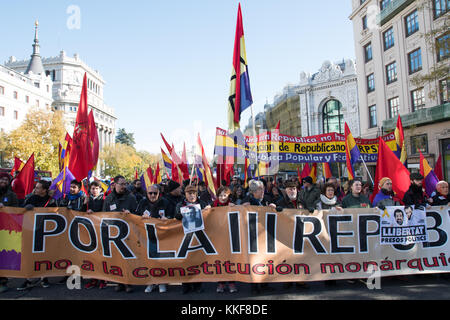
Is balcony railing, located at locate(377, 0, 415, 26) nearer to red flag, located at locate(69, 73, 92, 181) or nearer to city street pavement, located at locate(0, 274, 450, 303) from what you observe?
city street pavement, located at locate(0, 274, 450, 303)

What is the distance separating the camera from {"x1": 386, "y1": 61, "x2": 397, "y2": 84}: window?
2512cm

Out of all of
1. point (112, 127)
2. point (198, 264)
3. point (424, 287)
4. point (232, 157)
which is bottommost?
point (424, 287)

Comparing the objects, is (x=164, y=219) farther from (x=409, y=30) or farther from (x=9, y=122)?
(x=9, y=122)

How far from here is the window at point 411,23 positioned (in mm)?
22561

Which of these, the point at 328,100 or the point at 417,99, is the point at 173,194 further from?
the point at 328,100

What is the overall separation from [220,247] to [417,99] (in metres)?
23.2

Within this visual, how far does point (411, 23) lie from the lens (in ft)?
76.0

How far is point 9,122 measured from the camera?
45625mm

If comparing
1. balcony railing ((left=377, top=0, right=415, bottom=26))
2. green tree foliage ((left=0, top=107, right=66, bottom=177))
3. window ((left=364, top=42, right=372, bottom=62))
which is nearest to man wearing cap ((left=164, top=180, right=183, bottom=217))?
balcony railing ((left=377, top=0, right=415, bottom=26))

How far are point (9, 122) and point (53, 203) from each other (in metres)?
48.3

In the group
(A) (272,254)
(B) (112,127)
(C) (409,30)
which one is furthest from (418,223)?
(B) (112,127)

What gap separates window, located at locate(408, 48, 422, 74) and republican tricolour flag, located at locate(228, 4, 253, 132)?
2027cm

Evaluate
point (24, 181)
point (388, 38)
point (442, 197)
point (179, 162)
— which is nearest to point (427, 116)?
point (388, 38)

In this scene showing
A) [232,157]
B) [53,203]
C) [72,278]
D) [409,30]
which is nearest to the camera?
[72,278]
